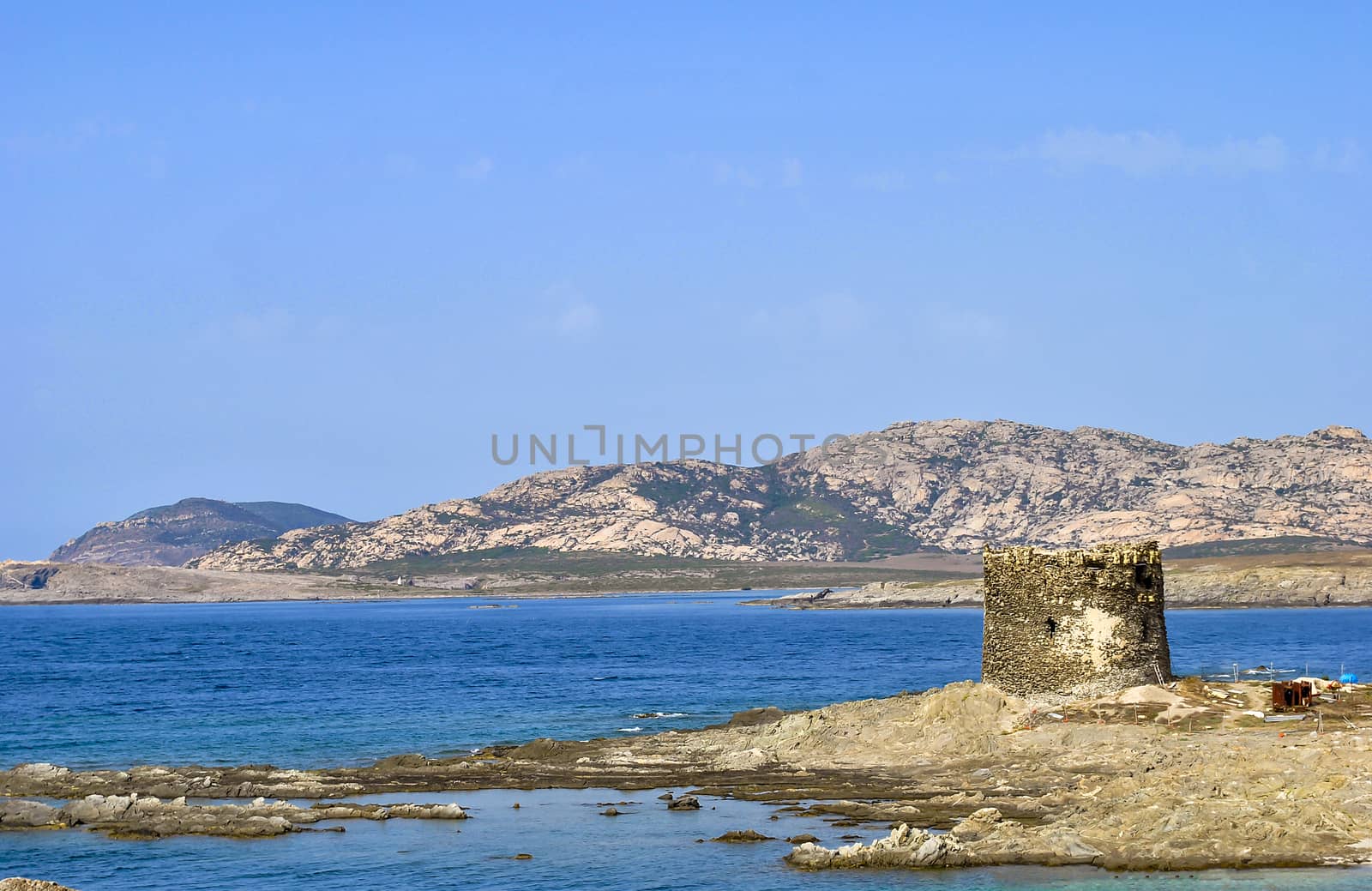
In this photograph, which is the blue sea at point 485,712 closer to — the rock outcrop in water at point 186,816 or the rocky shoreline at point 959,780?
the rock outcrop in water at point 186,816

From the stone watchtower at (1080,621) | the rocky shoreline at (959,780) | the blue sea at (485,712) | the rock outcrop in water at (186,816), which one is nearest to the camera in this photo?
the rocky shoreline at (959,780)

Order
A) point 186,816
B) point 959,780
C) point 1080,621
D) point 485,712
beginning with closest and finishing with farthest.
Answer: point 186,816 → point 959,780 → point 1080,621 → point 485,712

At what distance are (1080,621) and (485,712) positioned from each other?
29103 mm

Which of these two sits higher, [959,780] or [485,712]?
[959,780]

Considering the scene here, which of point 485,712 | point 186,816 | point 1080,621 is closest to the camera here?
point 186,816

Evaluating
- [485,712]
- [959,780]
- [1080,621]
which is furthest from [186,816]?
[485,712]

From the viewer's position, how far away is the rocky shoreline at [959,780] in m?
28.1

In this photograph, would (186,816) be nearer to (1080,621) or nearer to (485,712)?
(1080,621)

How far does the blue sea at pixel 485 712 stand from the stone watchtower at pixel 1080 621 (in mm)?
11520

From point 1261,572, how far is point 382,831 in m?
168

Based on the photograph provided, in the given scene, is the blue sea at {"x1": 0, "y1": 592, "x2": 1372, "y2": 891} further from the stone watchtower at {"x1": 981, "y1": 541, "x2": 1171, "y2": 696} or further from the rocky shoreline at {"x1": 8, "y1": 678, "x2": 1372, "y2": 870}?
the stone watchtower at {"x1": 981, "y1": 541, "x2": 1171, "y2": 696}

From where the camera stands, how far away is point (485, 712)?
62750 mm

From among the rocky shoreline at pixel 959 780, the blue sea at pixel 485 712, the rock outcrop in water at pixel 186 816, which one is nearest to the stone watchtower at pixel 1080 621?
the rocky shoreline at pixel 959 780

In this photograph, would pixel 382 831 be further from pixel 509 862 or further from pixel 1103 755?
pixel 1103 755
